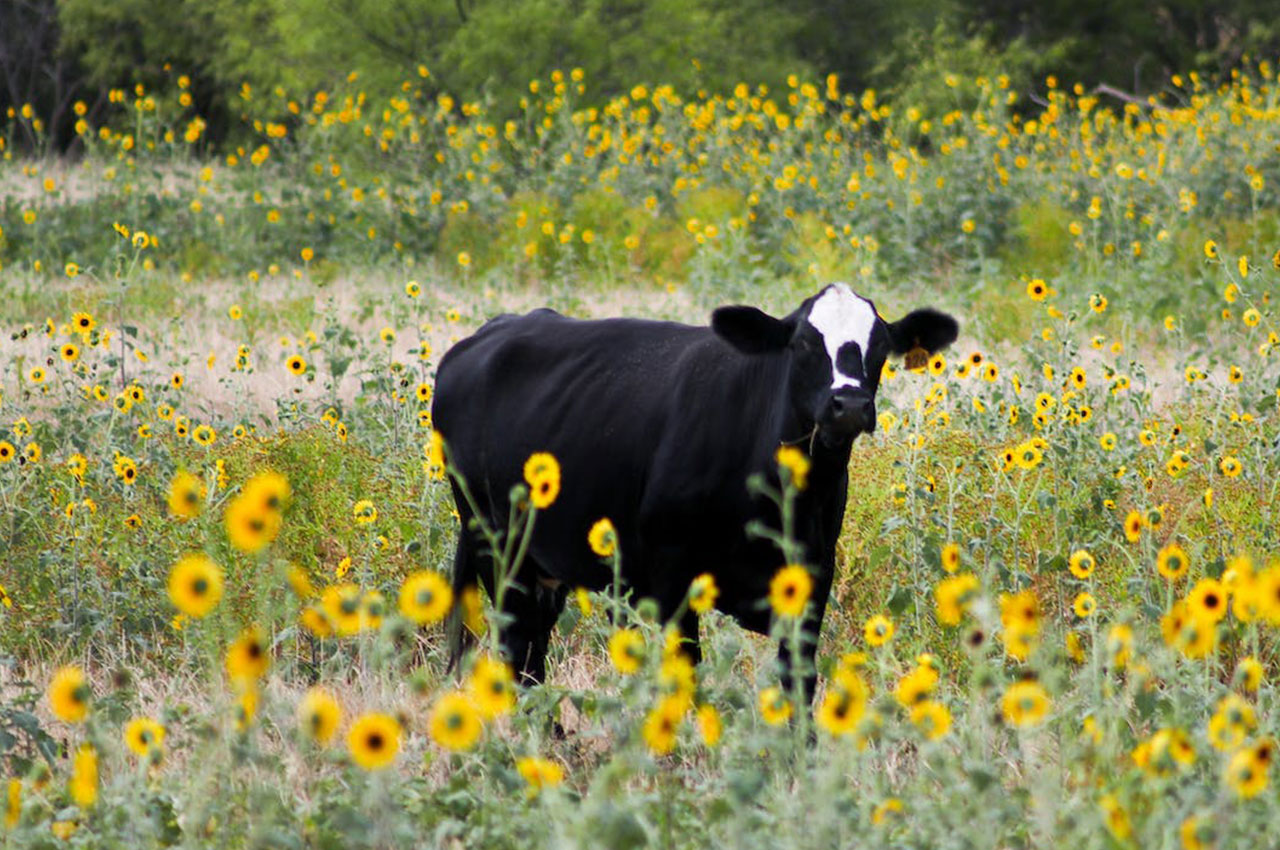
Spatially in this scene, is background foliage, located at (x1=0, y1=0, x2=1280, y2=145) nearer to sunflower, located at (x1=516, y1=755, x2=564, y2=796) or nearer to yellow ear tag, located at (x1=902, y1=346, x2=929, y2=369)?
yellow ear tag, located at (x1=902, y1=346, x2=929, y2=369)

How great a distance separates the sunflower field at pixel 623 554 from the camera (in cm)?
273

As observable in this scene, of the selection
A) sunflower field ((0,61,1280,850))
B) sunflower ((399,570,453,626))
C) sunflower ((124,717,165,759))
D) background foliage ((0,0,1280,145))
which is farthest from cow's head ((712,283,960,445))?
background foliage ((0,0,1280,145))

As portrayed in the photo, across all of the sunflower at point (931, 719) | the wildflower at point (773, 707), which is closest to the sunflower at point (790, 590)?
the wildflower at point (773, 707)

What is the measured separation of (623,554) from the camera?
4.62m

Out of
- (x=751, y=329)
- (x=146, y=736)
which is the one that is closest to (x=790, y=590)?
(x=146, y=736)

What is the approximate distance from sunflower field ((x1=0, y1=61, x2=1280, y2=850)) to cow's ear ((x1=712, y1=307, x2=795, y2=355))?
0.62m

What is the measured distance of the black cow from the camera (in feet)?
13.7

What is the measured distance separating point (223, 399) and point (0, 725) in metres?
4.55

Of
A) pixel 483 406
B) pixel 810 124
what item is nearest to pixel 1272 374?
pixel 483 406

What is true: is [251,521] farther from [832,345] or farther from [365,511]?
[365,511]

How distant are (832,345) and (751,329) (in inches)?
11.6


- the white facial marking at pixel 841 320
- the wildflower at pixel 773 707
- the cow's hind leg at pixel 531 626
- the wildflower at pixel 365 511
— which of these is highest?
the white facial marking at pixel 841 320

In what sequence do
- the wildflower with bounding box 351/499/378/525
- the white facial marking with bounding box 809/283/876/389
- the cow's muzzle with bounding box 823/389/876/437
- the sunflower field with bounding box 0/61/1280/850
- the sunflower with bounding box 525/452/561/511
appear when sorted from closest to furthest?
1. the sunflower field with bounding box 0/61/1280/850
2. the sunflower with bounding box 525/452/561/511
3. the cow's muzzle with bounding box 823/389/876/437
4. the white facial marking with bounding box 809/283/876/389
5. the wildflower with bounding box 351/499/378/525

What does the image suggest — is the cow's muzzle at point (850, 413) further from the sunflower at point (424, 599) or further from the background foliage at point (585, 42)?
the background foliage at point (585, 42)
